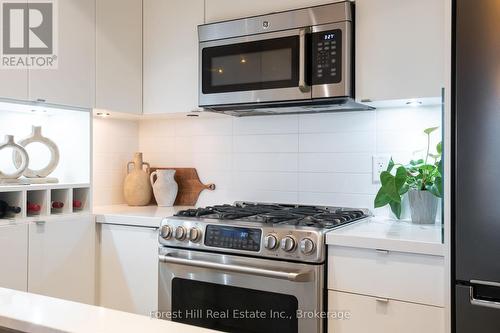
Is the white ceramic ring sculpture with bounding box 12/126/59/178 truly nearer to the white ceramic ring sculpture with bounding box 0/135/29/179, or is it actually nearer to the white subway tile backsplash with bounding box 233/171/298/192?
the white ceramic ring sculpture with bounding box 0/135/29/179

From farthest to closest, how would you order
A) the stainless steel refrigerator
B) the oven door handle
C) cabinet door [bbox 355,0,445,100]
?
cabinet door [bbox 355,0,445,100], the oven door handle, the stainless steel refrigerator

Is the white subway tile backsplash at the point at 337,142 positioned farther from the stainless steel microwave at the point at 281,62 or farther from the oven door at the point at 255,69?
the oven door at the point at 255,69

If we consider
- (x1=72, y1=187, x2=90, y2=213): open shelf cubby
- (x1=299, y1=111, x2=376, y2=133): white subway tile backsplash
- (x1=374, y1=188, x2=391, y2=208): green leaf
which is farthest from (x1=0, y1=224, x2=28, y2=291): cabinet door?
(x1=374, y1=188, x2=391, y2=208): green leaf

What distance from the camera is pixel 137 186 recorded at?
2740 millimetres

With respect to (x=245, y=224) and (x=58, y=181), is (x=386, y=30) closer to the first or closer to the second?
(x=245, y=224)

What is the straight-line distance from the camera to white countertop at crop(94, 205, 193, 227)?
2.20m

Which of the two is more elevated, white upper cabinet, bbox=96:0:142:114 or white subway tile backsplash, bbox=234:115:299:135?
white upper cabinet, bbox=96:0:142:114

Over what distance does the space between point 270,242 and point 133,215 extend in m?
0.83

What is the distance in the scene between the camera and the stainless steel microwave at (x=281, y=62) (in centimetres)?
197

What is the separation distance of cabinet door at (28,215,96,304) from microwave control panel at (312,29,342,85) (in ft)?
4.40

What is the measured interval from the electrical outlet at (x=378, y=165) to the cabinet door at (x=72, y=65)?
4.76 ft

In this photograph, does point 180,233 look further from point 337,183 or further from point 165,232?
point 337,183

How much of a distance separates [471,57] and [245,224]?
1035 mm

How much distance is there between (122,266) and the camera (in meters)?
2.30
